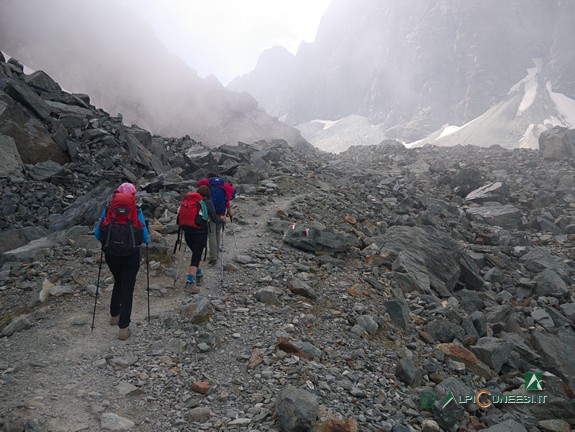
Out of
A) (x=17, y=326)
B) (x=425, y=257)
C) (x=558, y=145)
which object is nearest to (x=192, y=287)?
(x=17, y=326)

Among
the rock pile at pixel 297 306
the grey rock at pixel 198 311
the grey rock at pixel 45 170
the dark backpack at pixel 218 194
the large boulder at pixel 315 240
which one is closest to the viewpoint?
the rock pile at pixel 297 306

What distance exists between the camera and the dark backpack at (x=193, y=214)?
9.55 metres

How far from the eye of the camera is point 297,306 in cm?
928

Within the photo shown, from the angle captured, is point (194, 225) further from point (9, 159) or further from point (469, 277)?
point (9, 159)

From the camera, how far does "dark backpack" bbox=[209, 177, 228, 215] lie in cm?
1099

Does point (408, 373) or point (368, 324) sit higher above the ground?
point (368, 324)

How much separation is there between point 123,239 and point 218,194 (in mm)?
4047

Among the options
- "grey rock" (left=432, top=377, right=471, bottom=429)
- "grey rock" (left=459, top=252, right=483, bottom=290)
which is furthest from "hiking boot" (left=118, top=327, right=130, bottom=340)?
"grey rock" (left=459, top=252, right=483, bottom=290)

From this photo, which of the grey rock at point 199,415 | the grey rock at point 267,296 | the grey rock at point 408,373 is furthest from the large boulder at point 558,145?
the grey rock at point 199,415

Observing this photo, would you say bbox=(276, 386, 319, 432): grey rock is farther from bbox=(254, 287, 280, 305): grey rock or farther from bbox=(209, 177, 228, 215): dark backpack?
bbox=(209, 177, 228, 215): dark backpack

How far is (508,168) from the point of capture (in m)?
31.8

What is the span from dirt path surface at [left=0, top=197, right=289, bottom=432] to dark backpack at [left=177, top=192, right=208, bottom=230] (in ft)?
5.46

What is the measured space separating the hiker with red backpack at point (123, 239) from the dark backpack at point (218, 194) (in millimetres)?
3420

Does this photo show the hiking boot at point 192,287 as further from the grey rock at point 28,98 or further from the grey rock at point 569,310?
the grey rock at point 28,98
